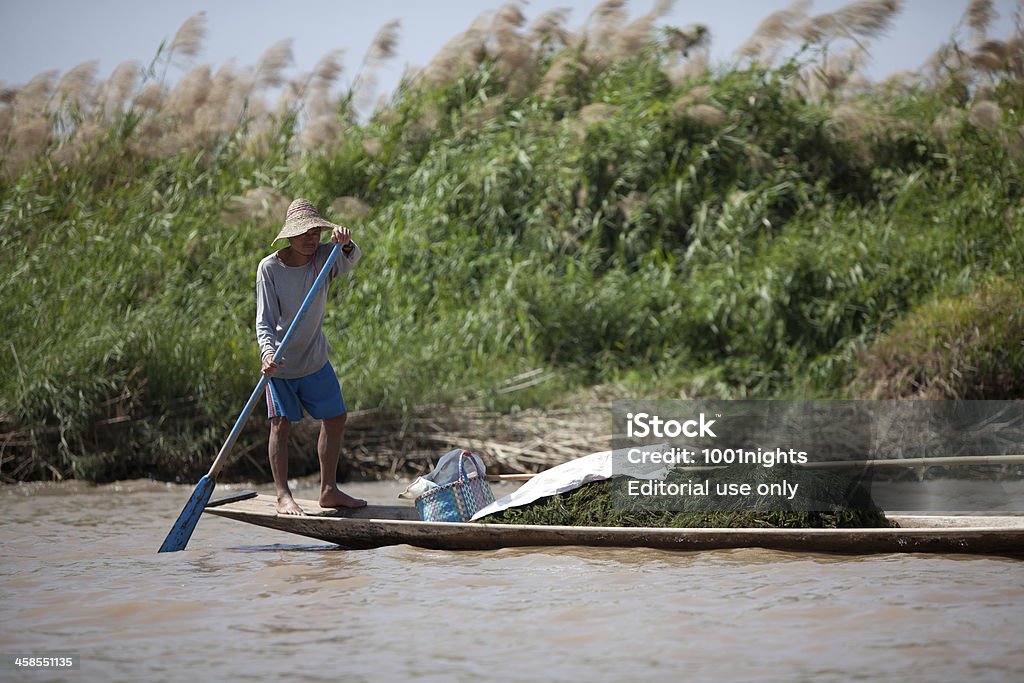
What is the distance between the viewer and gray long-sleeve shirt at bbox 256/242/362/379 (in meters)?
4.61

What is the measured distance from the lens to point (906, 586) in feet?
11.9

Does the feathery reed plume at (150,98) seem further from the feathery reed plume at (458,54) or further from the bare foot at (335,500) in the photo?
the bare foot at (335,500)

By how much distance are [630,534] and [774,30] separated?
648 cm

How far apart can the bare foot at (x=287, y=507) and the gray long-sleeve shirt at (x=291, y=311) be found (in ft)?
1.61

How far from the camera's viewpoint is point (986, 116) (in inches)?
339

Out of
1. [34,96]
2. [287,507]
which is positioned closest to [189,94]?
[34,96]

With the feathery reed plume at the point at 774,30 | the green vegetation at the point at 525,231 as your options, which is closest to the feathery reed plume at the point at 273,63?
the green vegetation at the point at 525,231

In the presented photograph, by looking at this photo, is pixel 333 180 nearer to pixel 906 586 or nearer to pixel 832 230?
pixel 832 230

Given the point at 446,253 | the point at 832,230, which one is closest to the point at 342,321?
the point at 446,253

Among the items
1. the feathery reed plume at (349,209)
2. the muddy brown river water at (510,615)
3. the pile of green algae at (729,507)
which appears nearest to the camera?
the muddy brown river water at (510,615)

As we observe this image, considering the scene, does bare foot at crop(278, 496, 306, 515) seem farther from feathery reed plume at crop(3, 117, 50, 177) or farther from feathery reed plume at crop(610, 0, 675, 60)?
feathery reed plume at crop(610, 0, 675, 60)

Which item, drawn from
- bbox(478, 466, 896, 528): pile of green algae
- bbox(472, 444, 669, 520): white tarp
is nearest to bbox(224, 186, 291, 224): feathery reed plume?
bbox(472, 444, 669, 520): white tarp

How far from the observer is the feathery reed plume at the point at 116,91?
9438mm

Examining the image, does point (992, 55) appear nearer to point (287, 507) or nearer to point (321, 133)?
point (321, 133)
